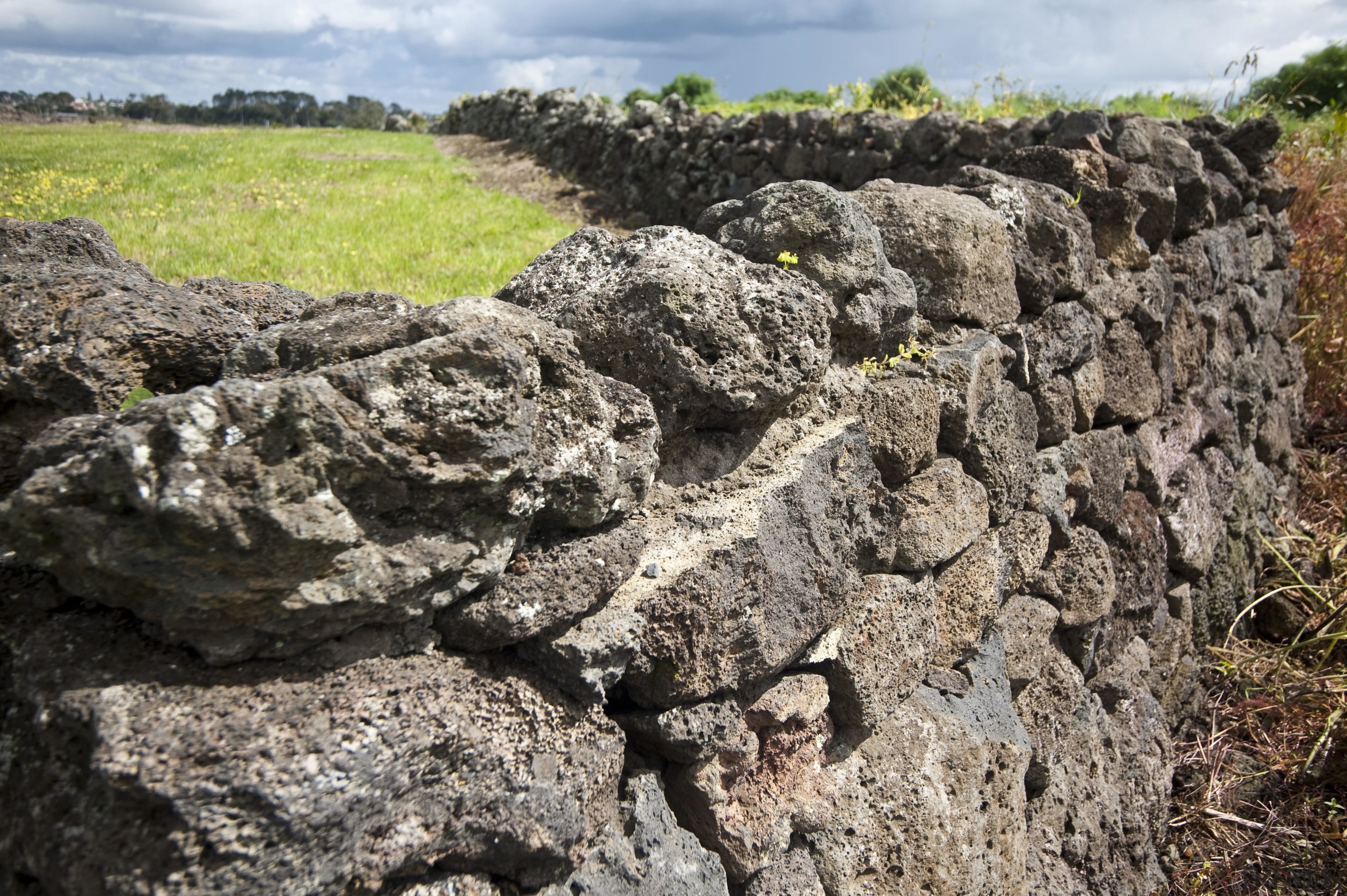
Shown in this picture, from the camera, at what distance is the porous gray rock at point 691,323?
74.9 inches

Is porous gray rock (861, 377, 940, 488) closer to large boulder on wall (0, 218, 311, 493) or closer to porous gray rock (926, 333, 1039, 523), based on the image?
porous gray rock (926, 333, 1039, 523)

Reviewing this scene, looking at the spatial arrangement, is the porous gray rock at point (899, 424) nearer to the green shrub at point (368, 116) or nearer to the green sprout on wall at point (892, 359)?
the green sprout on wall at point (892, 359)

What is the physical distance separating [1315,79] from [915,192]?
17520 millimetres

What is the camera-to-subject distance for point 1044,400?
3.25 meters

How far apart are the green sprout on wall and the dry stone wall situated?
0.02m

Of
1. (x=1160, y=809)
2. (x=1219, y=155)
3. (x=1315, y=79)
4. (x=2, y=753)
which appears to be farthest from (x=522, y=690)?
(x=1315, y=79)

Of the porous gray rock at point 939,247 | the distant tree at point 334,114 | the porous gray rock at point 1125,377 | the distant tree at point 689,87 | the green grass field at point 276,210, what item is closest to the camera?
the porous gray rock at point 939,247

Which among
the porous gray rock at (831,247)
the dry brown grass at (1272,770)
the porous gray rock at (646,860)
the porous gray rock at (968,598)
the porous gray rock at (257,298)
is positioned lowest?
the dry brown grass at (1272,770)

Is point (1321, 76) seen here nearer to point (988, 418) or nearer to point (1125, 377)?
point (1125, 377)

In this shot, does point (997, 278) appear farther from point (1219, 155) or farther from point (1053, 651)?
point (1219, 155)

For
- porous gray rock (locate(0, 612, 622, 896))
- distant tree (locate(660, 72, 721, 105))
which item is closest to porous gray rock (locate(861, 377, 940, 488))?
porous gray rock (locate(0, 612, 622, 896))

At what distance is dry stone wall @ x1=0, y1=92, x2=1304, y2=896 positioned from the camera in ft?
4.13

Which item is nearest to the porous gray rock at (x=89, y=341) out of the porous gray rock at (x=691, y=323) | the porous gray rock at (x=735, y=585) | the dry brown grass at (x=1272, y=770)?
the porous gray rock at (x=691, y=323)

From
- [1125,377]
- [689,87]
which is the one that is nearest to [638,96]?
[689,87]
